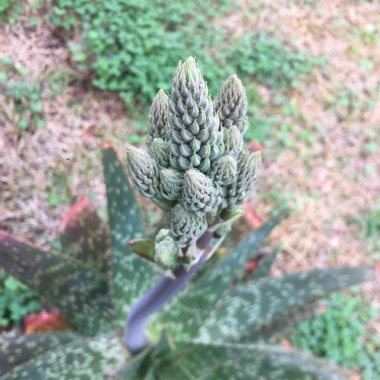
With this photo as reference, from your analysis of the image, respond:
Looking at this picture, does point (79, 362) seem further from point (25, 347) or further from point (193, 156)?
point (193, 156)

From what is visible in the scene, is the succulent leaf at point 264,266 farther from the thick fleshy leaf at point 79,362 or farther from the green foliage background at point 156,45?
the green foliage background at point 156,45

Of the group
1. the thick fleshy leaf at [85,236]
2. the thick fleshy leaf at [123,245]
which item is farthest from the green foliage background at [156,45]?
the thick fleshy leaf at [123,245]

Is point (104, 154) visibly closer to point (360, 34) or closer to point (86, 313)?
point (86, 313)

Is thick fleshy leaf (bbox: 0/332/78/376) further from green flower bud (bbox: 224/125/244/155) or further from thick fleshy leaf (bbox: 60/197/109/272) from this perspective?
green flower bud (bbox: 224/125/244/155)


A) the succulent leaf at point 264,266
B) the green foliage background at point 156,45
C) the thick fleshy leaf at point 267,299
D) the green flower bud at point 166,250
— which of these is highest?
the green foliage background at point 156,45

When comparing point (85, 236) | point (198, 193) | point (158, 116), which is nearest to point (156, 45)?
point (85, 236)

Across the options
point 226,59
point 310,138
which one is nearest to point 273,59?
point 226,59
